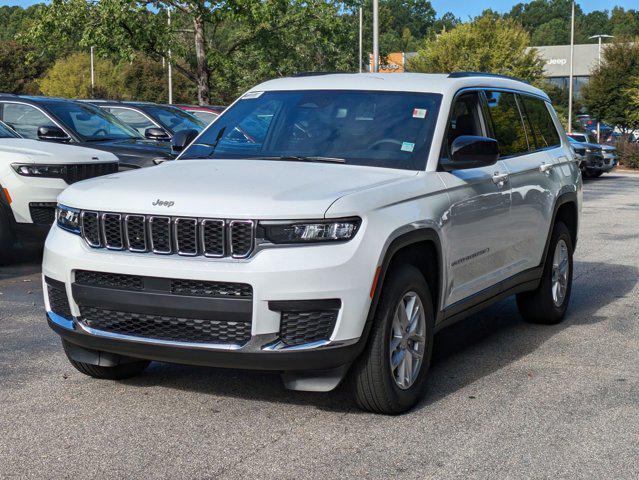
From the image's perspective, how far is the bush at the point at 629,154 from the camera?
128 ft

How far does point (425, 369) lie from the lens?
19.1 ft

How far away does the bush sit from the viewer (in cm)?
3909

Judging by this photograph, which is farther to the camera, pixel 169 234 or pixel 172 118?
pixel 172 118

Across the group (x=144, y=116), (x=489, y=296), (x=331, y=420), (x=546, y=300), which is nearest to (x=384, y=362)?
(x=331, y=420)

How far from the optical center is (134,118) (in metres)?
17.3

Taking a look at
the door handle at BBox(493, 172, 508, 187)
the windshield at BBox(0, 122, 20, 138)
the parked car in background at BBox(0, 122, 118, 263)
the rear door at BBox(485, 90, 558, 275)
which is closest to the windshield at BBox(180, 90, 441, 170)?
the door handle at BBox(493, 172, 508, 187)

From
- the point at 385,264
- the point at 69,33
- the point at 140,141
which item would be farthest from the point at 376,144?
the point at 69,33

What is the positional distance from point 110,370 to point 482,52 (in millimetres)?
50146

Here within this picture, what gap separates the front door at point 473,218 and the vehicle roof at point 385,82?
115 mm

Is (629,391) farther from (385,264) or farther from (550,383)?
(385,264)

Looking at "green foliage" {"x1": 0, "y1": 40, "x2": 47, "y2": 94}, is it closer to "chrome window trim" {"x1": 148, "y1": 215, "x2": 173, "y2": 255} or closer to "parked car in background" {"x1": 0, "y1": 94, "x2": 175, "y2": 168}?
"parked car in background" {"x1": 0, "y1": 94, "x2": 175, "y2": 168}

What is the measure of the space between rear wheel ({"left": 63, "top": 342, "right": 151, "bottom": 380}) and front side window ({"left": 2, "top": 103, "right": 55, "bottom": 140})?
8016mm

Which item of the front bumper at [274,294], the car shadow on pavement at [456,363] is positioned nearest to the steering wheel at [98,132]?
the car shadow on pavement at [456,363]

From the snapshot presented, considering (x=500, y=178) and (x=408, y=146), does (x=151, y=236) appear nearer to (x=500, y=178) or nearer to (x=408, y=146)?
(x=408, y=146)
